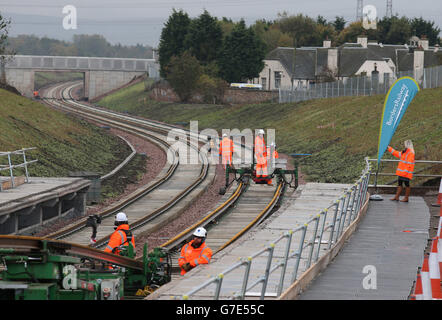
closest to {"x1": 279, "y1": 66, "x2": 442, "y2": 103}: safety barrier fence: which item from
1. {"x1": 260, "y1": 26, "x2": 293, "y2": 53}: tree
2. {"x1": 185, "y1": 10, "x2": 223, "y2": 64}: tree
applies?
{"x1": 185, "y1": 10, "x2": 223, "y2": 64}: tree

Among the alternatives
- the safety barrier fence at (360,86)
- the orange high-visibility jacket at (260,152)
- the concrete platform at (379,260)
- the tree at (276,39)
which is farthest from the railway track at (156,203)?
the tree at (276,39)

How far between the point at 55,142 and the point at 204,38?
48.5m

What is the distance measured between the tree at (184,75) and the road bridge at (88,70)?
58.4 ft

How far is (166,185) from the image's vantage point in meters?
36.6

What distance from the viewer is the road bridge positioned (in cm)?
10075

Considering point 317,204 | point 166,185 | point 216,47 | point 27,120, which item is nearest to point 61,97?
point 216,47

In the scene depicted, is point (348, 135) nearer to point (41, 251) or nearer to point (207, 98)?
point (207, 98)

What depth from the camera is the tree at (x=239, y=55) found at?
85062 mm

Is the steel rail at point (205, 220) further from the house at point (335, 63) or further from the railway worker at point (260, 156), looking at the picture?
the house at point (335, 63)

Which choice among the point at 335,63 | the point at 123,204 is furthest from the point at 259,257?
the point at 335,63

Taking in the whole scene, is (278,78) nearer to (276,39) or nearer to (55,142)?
(276,39)

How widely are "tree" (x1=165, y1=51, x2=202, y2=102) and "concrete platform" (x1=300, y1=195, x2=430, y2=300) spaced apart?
59.3 metres

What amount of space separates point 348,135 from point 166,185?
17.6 meters

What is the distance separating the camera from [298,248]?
1478 centimetres
